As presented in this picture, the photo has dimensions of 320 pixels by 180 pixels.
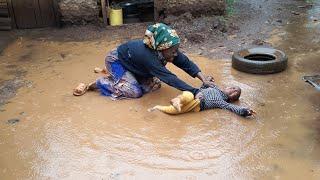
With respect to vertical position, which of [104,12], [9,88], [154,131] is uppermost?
[104,12]

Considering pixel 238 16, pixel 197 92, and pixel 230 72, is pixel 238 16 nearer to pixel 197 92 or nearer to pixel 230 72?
pixel 230 72

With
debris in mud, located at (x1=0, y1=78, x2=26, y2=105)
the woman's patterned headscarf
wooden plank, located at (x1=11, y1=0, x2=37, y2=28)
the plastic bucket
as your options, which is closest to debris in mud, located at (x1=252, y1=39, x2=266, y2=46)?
the woman's patterned headscarf

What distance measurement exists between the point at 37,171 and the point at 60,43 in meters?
4.56

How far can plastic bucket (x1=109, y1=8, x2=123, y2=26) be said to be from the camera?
30.3 feet

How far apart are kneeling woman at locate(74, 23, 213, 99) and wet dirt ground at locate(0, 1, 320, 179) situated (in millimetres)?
156

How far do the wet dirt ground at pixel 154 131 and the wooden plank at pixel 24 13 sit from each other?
8.55 ft

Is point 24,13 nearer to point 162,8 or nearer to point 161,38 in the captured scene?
point 162,8

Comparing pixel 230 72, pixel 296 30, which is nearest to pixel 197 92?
pixel 230 72

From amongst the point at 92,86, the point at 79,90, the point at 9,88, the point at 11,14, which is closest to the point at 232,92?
the point at 92,86

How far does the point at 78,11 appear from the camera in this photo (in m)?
9.21

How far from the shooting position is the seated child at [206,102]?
5.11 meters

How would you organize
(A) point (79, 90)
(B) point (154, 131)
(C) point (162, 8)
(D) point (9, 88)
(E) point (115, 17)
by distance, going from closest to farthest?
(B) point (154, 131)
(A) point (79, 90)
(D) point (9, 88)
(C) point (162, 8)
(E) point (115, 17)

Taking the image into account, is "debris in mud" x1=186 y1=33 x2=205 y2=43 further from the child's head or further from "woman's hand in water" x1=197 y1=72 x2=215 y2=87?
the child's head

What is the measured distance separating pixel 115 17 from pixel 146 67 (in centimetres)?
412
